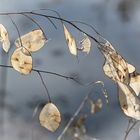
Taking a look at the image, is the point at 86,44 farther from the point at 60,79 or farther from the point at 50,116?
the point at 60,79

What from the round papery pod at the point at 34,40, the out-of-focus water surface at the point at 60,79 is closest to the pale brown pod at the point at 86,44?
the round papery pod at the point at 34,40

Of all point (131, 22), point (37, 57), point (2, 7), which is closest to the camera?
point (37, 57)

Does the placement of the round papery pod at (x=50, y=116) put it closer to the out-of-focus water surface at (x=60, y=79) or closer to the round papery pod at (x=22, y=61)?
the round papery pod at (x=22, y=61)

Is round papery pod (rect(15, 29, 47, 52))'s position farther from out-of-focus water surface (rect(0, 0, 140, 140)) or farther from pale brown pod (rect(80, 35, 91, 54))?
out-of-focus water surface (rect(0, 0, 140, 140))

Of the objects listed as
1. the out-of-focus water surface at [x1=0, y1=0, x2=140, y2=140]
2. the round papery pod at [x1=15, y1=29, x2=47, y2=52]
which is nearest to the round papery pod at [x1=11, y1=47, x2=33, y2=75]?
the round papery pod at [x1=15, y1=29, x2=47, y2=52]

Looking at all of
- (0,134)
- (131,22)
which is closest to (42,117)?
(0,134)

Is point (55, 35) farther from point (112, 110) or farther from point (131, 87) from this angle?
point (131, 87)

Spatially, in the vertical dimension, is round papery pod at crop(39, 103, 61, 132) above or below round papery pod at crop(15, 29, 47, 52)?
below
